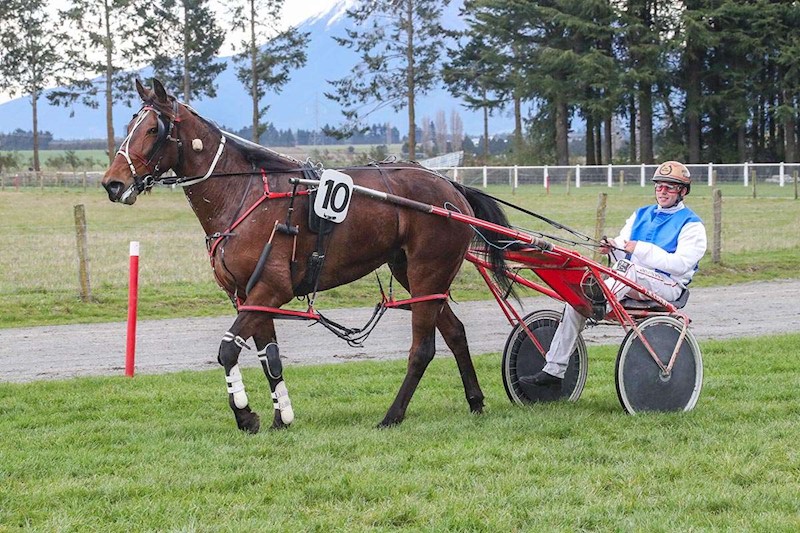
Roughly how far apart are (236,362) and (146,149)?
56.2 inches

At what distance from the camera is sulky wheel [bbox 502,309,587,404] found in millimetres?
7199

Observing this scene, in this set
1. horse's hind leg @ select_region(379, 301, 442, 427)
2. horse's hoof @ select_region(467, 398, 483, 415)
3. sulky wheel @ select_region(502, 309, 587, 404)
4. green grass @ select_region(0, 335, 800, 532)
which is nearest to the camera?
green grass @ select_region(0, 335, 800, 532)

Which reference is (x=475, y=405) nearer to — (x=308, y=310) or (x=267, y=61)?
(x=308, y=310)

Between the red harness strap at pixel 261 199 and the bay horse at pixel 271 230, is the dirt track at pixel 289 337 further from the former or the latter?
the red harness strap at pixel 261 199

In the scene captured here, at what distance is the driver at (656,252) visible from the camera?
21.6 feet

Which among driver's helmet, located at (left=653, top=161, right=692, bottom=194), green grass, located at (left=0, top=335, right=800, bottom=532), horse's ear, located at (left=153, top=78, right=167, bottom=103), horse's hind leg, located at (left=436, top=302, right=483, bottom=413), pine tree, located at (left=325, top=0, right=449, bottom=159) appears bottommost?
green grass, located at (left=0, top=335, right=800, bottom=532)

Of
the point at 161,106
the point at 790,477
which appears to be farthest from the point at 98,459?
the point at 790,477

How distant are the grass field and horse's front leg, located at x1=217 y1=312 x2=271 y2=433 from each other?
6768 mm

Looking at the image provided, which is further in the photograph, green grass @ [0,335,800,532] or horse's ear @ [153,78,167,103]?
horse's ear @ [153,78,167,103]

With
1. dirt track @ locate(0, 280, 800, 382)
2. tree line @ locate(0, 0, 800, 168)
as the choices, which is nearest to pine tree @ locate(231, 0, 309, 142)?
tree line @ locate(0, 0, 800, 168)

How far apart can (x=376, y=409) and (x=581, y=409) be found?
4.60ft

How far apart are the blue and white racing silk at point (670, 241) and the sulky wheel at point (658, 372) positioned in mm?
339

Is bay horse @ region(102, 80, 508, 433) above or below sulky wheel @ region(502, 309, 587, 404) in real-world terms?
above

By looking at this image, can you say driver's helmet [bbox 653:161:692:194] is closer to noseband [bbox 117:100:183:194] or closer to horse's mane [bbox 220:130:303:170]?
horse's mane [bbox 220:130:303:170]
